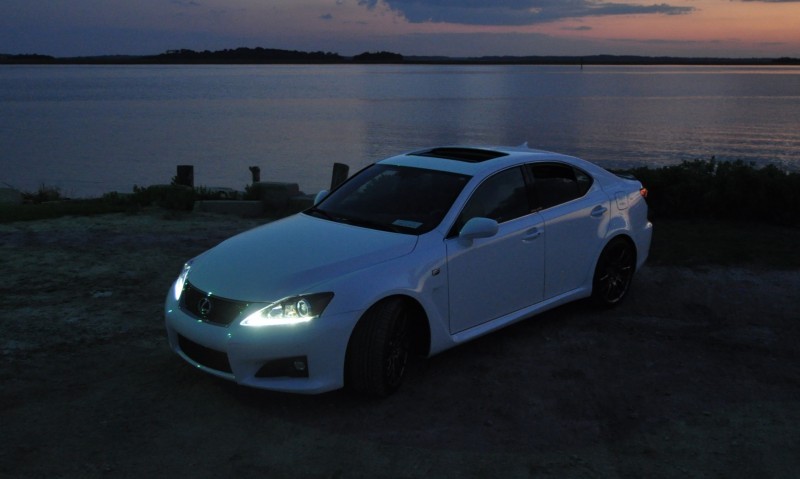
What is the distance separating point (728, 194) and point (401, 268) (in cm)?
779

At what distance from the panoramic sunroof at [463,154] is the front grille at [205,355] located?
2.64 meters

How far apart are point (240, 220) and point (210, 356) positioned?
286 inches

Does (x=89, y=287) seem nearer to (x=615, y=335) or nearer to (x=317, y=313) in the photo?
(x=317, y=313)

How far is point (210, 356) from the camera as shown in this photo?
5.05m

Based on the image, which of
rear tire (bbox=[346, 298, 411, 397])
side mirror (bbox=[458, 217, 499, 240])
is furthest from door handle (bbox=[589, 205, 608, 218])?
rear tire (bbox=[346, 298, 411, 397])

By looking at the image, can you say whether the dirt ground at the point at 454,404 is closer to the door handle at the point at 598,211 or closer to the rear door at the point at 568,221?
the rear door at the point at 568,221

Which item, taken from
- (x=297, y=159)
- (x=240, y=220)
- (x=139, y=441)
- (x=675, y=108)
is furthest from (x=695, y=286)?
(x=675, y=108)

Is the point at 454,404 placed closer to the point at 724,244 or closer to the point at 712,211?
the point at 724,244

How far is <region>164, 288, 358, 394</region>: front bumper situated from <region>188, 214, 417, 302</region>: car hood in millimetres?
233

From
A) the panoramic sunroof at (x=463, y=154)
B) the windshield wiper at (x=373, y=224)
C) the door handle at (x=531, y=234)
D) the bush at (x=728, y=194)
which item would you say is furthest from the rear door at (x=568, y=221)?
the bush at (x=728, y=194)

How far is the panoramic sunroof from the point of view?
21.5ft

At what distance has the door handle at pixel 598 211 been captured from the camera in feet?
22.8

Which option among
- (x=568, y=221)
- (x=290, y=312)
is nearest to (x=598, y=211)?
(x=568, y=221)

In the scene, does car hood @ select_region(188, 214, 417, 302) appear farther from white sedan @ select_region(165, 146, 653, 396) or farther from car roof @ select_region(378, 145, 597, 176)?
car roof @ select_region(378, 145, 597, 176)
